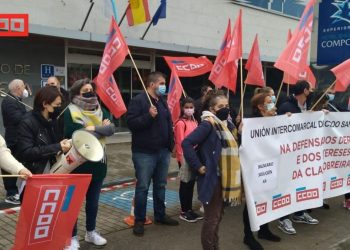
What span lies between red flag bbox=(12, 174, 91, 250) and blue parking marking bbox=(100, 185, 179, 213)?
8.26 feet

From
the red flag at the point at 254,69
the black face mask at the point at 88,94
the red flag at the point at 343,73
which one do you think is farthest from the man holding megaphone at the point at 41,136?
the red flag at the point at 254,69

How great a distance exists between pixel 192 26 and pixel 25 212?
41.9 feet

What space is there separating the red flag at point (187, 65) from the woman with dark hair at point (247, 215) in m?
2.36

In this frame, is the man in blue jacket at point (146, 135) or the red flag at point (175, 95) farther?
the red flag at point (175, 95)

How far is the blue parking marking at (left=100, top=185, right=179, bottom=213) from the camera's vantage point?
6.31m

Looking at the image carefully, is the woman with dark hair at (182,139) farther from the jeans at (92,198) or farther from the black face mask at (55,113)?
the black face mask at (55,113)

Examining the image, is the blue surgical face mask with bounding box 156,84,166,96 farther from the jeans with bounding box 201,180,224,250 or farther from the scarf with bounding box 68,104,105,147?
the jeans with bounding box 201,180,224,250

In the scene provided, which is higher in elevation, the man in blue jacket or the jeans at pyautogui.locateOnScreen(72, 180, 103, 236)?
the man in blue jacket

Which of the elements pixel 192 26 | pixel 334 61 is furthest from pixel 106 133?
pixel 192 26

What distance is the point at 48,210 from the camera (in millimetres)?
3406

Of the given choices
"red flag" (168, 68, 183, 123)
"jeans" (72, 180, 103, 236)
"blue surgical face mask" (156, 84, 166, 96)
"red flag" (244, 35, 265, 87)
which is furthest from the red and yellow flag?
"jeans" (72, 180, 103, 236)

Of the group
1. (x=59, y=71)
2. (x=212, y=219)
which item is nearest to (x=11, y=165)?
(x=212, y=219)

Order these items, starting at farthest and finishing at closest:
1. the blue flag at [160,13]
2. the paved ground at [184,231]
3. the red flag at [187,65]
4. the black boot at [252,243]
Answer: the blue flag at [160,13]
the red flag at [187,65]
the paved ground at [184,231]
the black boot at [252,243]

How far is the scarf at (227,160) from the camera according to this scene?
406cm
